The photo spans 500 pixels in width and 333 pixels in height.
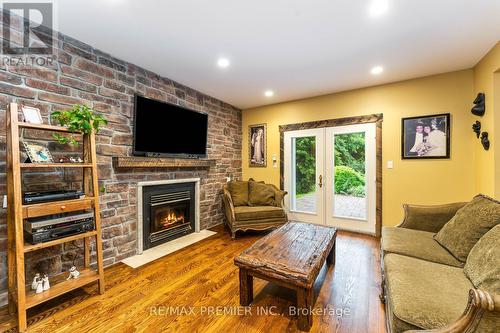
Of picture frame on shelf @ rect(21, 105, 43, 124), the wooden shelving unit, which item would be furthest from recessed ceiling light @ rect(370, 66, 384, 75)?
picture frame on shelf @ rect(21, 105, 43, 124)

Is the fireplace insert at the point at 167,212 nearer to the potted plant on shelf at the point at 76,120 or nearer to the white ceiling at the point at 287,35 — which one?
the potted plant on shelf at the point at 76,120

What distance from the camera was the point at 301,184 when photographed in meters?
4.30

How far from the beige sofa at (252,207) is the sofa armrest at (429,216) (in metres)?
→ 1.81

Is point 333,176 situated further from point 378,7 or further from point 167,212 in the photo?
point 167,212

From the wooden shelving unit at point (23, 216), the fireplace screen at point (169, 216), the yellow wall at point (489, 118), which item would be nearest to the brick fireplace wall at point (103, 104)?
the wooden shelving unit at point (23, 216)

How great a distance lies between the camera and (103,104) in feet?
8.30

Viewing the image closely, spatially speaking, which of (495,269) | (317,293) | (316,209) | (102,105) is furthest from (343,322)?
(102,105)

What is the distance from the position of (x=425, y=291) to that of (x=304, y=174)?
10.1 feet

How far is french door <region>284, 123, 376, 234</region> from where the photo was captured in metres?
3.65

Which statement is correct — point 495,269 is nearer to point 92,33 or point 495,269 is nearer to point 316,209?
point 316,209

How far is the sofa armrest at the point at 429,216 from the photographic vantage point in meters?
2.25

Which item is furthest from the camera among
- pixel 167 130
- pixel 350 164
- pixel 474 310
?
pixel 350 164

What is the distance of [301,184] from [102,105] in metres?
3.43

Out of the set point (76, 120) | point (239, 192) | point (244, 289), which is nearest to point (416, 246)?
point (244, 289)
